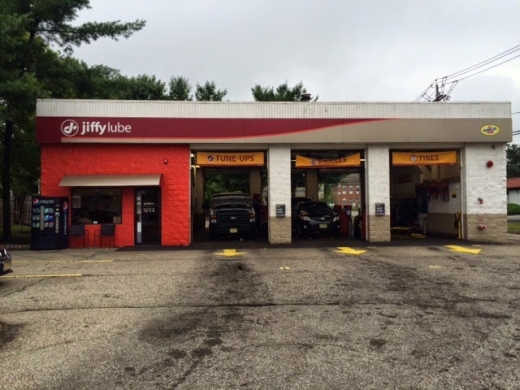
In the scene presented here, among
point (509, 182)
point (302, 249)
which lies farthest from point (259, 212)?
point (509, 182)

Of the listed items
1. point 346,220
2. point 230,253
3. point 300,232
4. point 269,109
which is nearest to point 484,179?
point 346,220

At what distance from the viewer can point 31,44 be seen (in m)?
17.9

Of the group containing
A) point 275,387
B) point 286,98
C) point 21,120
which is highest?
point 286,98

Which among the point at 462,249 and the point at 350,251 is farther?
the point at 462,249

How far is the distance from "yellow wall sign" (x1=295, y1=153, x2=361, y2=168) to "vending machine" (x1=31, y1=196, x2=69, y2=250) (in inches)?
353

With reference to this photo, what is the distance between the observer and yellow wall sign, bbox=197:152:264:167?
17.4 m

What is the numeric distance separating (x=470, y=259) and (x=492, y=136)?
7.24 m

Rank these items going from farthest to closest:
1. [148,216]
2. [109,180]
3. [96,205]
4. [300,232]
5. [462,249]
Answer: [300,232], [148,216], [96,205], [109,180], [462,249]

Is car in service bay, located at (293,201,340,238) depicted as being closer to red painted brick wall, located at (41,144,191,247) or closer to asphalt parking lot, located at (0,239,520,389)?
red painted brick wall, located at (41,144,191,247)

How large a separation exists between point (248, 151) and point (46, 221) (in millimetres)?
7728

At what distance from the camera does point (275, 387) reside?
13.4 feet

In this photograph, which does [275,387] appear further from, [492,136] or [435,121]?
[492,136]

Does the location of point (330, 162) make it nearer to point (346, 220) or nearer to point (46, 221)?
point (346, 220)

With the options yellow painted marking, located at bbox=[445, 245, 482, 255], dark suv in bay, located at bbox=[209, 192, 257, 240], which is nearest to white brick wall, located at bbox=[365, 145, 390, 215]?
yellow painted marking, located at bbox=[445, 245, 482, 255]
